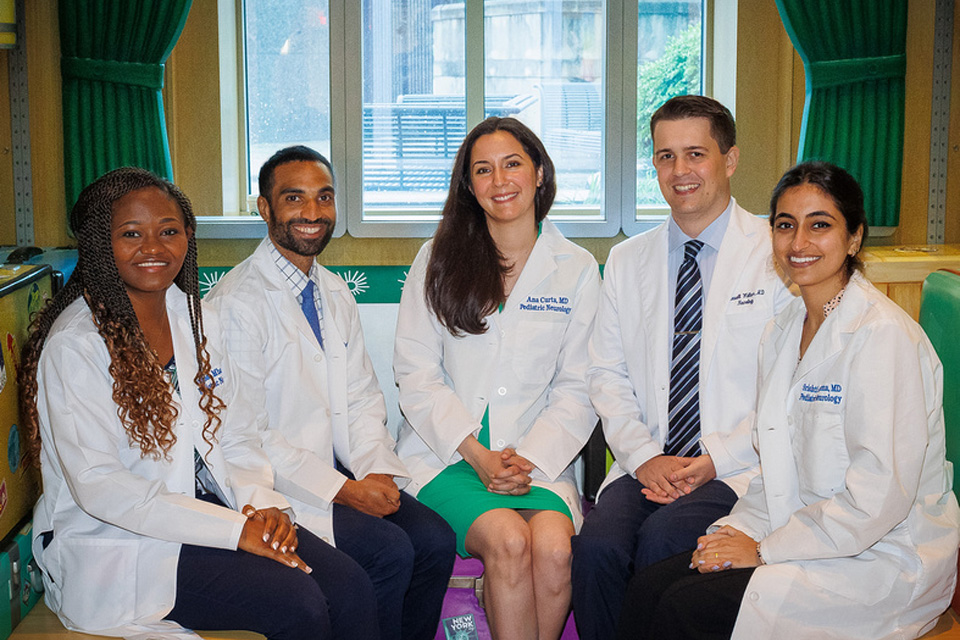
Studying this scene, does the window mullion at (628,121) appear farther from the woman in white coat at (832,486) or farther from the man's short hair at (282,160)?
the woman in white coat at (832,486)

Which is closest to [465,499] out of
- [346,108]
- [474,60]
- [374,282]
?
[374,282]

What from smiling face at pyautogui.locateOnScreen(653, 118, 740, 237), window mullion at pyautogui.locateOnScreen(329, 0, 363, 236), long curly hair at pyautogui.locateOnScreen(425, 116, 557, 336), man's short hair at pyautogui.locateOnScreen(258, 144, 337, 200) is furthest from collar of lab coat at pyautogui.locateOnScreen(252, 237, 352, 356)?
window mullion at pyautogui.locateOnScreen(329, 0, 363, 236)

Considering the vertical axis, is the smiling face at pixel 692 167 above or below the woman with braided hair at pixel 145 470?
above

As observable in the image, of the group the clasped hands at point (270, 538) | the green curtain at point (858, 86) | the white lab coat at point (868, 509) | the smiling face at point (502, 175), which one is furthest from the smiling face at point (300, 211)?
the green curtain at point (858, 86)

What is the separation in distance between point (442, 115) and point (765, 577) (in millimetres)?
2427

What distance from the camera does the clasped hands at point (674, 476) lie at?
2.13 metres

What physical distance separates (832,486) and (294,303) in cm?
140

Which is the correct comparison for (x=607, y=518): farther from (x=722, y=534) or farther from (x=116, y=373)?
(x=116, y=373)

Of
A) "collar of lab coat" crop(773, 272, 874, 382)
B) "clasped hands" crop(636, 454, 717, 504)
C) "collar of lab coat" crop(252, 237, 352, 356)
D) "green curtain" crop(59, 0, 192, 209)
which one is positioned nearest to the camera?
"collar of lab coat" crop(773, 272, 874, 382)

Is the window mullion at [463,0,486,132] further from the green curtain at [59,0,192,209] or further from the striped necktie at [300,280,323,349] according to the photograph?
the striped necktie at [300,280,323,349]

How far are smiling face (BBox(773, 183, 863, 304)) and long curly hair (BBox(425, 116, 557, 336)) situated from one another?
87 cm

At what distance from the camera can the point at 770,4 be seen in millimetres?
3492

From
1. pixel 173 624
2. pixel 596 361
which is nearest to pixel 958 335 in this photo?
pixel 596 361

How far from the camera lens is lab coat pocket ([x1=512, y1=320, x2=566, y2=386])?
95.2 inches
